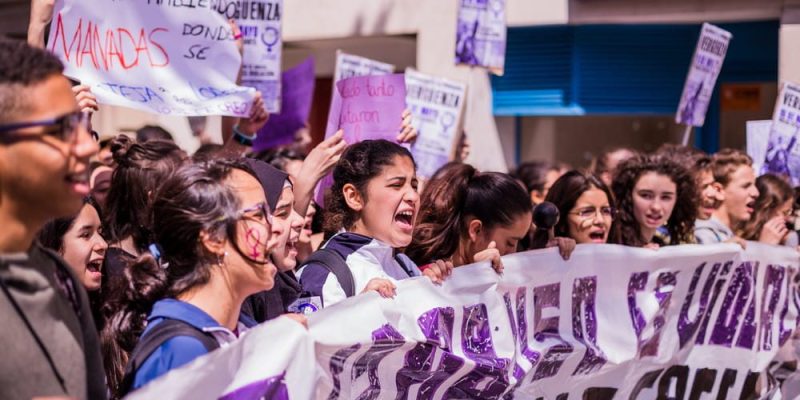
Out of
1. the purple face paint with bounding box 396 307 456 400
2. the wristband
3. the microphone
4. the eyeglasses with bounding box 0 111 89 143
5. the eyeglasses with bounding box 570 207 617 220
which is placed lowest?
the purple face paint with bounding box 396 307 456 400

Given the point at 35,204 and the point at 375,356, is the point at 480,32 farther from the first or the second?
the point at 35,204

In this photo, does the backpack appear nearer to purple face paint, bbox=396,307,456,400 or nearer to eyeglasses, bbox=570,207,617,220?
purple face paint, bbox=396,307,456,400

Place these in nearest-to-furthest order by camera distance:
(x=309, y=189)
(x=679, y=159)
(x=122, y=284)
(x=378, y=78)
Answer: (x=122, y=284) < (x=309, y=189) < (x=378, y=78) < (x=679, y=159)

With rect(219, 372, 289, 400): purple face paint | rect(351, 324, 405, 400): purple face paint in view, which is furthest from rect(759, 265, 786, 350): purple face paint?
rect(219, 372, 289, 400): purple face paint

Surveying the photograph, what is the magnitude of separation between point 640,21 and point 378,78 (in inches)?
273

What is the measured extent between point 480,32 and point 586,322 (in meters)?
3.54

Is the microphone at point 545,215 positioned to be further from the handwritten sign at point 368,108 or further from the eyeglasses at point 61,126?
the eyeglasses at point 61,126

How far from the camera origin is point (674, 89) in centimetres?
1251

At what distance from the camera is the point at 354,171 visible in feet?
15.1

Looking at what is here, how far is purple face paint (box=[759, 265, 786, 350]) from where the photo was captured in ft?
20.7

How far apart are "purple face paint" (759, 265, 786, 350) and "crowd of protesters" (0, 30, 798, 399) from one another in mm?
380

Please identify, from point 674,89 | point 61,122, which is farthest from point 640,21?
point 61,122

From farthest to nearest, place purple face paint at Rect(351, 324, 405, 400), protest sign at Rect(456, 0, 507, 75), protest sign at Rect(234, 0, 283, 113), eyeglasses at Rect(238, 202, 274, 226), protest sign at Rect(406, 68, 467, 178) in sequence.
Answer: protest sign at Rect(456, 0, 507, 75) < protest sign at Rect(406, 68, 467, 178) < protest sign at Rect(234, 0, 283, 113) < purple face paint at Rect(351, 324, 405, 400) < eyeglasses at Rect(238, 202, 274, 226)

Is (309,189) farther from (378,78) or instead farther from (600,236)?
(600,236)
